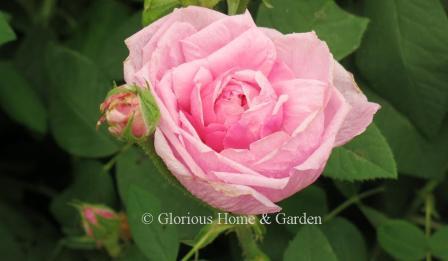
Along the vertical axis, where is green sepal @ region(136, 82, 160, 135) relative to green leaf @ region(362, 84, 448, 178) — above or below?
above

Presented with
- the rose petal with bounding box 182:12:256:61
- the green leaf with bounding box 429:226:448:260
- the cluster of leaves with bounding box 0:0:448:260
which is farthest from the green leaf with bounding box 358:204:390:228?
the rose petal with bounding box 182:12:256:61

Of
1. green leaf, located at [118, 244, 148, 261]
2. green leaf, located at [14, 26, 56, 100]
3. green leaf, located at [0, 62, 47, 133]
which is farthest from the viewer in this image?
green leaf, located at [14, 26, 56, 100]

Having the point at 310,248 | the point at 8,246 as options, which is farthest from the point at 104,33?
the point at 310,248

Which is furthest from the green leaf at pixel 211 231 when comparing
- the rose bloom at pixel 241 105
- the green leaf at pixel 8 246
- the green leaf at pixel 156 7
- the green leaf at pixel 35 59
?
the green leaf at pixel 35 59

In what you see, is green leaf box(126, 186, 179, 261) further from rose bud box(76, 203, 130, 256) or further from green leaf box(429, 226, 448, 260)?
green leaf box(429, 226, 448, 260)

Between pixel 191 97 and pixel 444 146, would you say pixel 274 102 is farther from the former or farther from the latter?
pixel 444 146

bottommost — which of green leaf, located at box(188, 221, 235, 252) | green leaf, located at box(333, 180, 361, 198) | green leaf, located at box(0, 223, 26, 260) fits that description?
green leaf, located at box(0, 223, 26, 260)

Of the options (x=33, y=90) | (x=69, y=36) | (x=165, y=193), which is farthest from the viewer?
(x=69, y=36)

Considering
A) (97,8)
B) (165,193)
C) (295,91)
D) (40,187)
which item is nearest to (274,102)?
(295,91)
